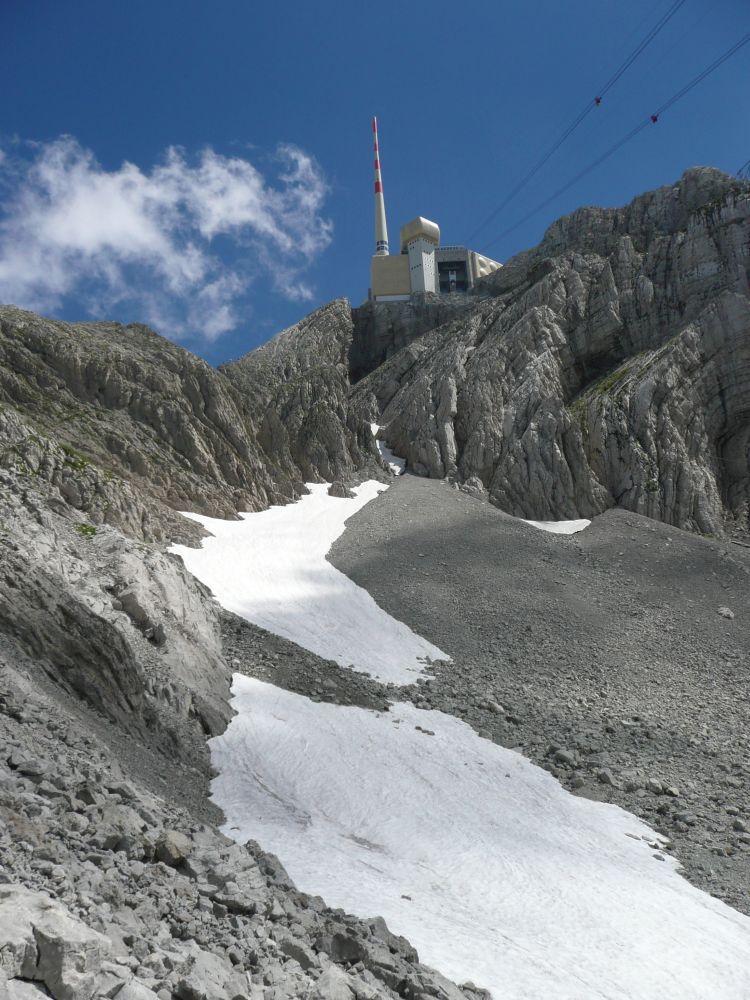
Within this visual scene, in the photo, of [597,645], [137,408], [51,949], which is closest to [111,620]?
[51,949]

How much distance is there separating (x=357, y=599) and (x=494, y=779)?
2021 cm

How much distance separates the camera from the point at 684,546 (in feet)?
172

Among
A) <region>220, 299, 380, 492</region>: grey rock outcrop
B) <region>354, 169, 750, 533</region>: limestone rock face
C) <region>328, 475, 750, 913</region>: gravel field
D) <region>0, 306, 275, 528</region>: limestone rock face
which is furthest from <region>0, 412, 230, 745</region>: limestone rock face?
<region>354, 169, 750, 533</region>: limestone rock face

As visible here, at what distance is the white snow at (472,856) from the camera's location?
1374 cm

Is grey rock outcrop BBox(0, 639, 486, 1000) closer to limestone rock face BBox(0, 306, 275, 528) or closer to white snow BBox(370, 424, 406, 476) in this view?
limestone rock face BBox(0, 306, 275, 528)

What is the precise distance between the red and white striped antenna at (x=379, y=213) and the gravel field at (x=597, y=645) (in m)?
63.5

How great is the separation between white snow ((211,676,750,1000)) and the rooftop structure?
8973cm

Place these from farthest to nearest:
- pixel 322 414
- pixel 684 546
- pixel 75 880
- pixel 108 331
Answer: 1. pixel 322 414
2. pixel 108 331
3. pixel 684 546
4. pixel 75 880

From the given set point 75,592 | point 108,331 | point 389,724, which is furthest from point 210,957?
point 108,331

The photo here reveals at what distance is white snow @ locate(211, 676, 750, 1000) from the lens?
45.1 ft

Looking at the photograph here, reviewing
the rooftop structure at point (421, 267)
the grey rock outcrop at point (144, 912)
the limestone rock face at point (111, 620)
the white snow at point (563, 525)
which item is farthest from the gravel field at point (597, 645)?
the rooftop structure at point (421, 267)

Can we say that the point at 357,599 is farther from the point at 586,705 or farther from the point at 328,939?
the point at 328,939

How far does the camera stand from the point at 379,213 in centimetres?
11488

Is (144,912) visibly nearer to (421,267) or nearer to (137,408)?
(137,408)
